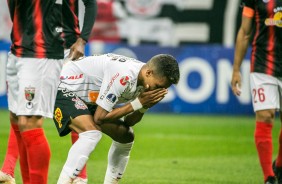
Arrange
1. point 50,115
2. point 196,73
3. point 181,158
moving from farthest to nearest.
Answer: point 196,73 < point 181,158 < point 50,115

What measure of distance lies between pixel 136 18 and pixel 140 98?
13.0m

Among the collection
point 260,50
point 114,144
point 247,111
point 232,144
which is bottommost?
point 247,111

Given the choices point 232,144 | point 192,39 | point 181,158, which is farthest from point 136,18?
point 181,158

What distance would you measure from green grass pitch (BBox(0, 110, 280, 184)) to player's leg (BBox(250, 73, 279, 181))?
0.67 meters

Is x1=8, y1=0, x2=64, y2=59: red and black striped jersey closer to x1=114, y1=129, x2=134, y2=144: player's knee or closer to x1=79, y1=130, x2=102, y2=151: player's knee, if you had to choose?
x1=79, y1=130, x2=102, y2=151: player's knee

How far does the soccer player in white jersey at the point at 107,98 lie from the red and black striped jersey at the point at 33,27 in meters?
0.54

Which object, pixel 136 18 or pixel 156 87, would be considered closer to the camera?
pixel 156 87

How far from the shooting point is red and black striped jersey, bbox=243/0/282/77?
7754 millimetres

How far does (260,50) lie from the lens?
311 inches

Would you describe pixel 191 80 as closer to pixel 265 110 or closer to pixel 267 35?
pixel 267 35

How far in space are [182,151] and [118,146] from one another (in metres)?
4.24

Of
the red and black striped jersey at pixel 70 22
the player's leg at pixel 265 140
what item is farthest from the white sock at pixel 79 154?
the player's leg at pixel 265 140

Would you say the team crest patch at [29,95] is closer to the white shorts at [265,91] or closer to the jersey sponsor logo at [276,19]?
the white shorts at [265,91]

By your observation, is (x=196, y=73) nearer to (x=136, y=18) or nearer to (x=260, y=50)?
(x=136, y=18)
